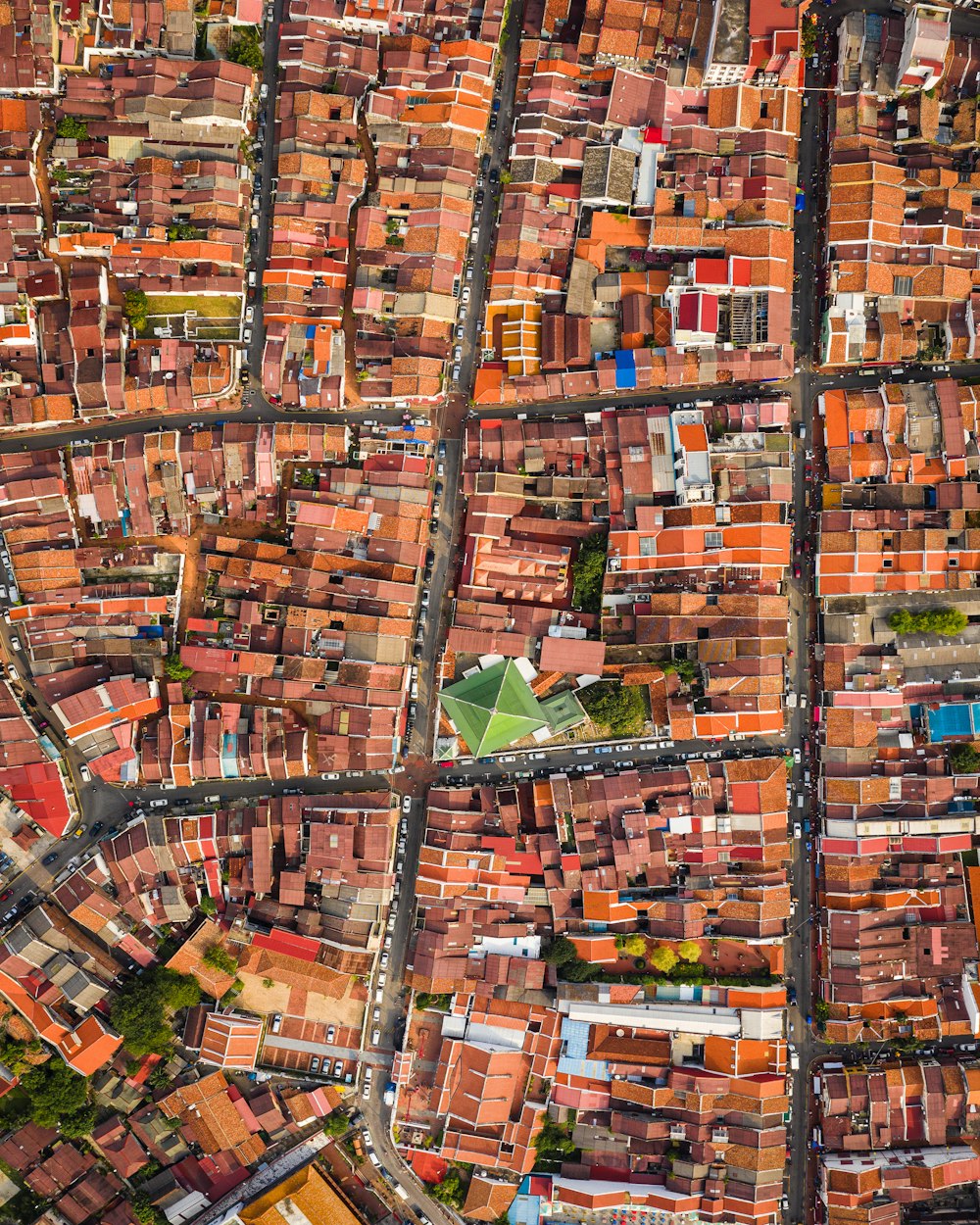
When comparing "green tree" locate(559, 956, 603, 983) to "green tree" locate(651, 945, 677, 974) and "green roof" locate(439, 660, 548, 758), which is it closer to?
"green tree" locate(651, 945, 677, 974)

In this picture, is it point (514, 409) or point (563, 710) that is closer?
point (563, 710)

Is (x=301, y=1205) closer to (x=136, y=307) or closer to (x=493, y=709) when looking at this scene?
(x=493, y=709)

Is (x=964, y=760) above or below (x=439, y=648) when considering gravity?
below

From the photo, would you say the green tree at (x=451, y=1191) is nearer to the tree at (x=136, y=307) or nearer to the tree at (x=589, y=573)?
the tree at (x=589, y=573)

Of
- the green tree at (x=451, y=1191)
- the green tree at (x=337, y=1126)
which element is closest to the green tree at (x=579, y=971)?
the green tree at (x=451, y=1191)

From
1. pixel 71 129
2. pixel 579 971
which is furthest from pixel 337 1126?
pixel 71 129

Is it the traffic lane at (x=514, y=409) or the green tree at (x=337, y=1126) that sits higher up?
the traffic lane at (x=514, y=409)

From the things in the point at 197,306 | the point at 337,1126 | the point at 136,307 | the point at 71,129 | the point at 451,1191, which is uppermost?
the point at 71,129
